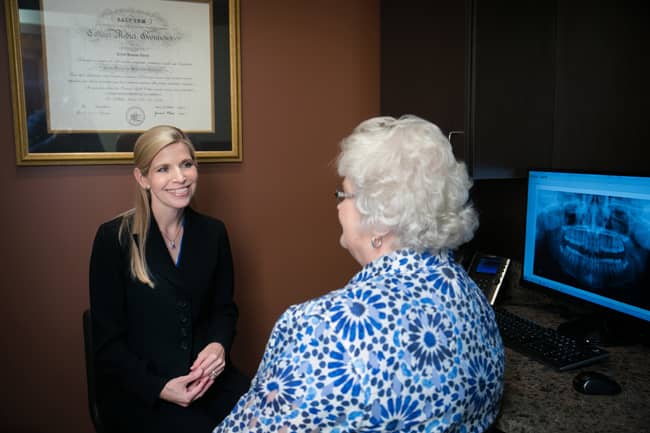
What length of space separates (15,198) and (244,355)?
1100mm

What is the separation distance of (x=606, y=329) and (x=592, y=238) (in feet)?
0.87

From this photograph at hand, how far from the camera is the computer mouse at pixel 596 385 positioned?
48.8 inches

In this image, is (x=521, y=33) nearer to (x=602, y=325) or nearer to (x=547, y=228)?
(x=547, y=228)

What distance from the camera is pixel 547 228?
1.77m

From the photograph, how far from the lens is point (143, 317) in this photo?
5.82ft

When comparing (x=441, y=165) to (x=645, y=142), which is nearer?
(x=441, y=165)

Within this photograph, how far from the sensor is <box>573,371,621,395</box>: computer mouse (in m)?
1.24

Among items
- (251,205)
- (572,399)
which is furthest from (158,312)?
(572,399)

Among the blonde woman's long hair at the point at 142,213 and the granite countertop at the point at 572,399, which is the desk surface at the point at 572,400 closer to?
the granite countertop at the point at 572,399

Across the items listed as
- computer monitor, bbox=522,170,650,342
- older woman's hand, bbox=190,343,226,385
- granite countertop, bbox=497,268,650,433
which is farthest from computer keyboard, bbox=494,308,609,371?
older woman's hand, bbox=190,343,226,385

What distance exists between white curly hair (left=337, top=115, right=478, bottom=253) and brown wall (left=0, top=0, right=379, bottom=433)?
1335 mm

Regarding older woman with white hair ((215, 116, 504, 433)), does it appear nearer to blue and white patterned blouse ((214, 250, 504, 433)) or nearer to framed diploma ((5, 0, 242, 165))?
blue and white patterned blouse ((214, 250, 504, 433))

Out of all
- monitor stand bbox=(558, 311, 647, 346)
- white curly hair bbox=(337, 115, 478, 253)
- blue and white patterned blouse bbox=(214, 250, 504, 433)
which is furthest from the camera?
monitor stand bbox=(558, 311, 647, 346)

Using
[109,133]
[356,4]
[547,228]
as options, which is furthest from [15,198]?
[547,228]
